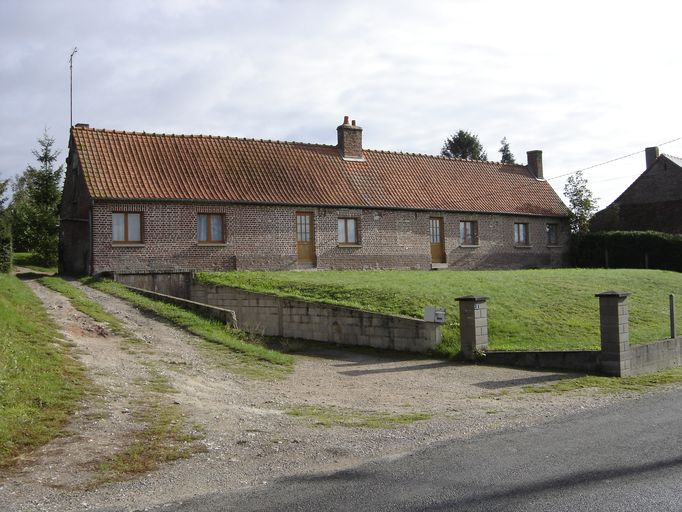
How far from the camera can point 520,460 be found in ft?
21.6

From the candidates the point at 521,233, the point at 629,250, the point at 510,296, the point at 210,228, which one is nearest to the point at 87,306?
the point at 210,228

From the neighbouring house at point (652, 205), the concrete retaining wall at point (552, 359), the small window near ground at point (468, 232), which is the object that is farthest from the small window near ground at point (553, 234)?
the concrete retaining wall at point (552, 359)

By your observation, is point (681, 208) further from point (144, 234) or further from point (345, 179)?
point (144, 234)

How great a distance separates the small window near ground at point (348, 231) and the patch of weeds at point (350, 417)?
1770 cm

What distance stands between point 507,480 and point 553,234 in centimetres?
3065

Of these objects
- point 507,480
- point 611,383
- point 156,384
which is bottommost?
point 611,383

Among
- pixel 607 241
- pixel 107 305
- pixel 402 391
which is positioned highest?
pixel 607 241

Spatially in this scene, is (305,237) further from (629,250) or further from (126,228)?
(629,250)

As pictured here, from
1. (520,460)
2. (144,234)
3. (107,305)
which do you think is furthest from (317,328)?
(520,460)

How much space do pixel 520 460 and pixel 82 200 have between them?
21607 millimetres

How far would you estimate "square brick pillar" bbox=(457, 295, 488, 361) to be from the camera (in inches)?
561

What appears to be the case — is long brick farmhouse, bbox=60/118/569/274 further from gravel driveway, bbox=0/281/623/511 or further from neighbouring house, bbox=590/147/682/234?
neighbouring house, bbox=590/147/682/234

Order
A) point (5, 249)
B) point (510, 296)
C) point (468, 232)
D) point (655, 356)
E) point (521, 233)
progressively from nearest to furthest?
1. point (655, 356)
2. point (510, 296)
3. point (5, 249)
4. point (468, 232)
5. point (521, 233)

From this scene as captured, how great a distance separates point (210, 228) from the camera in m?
24.6
